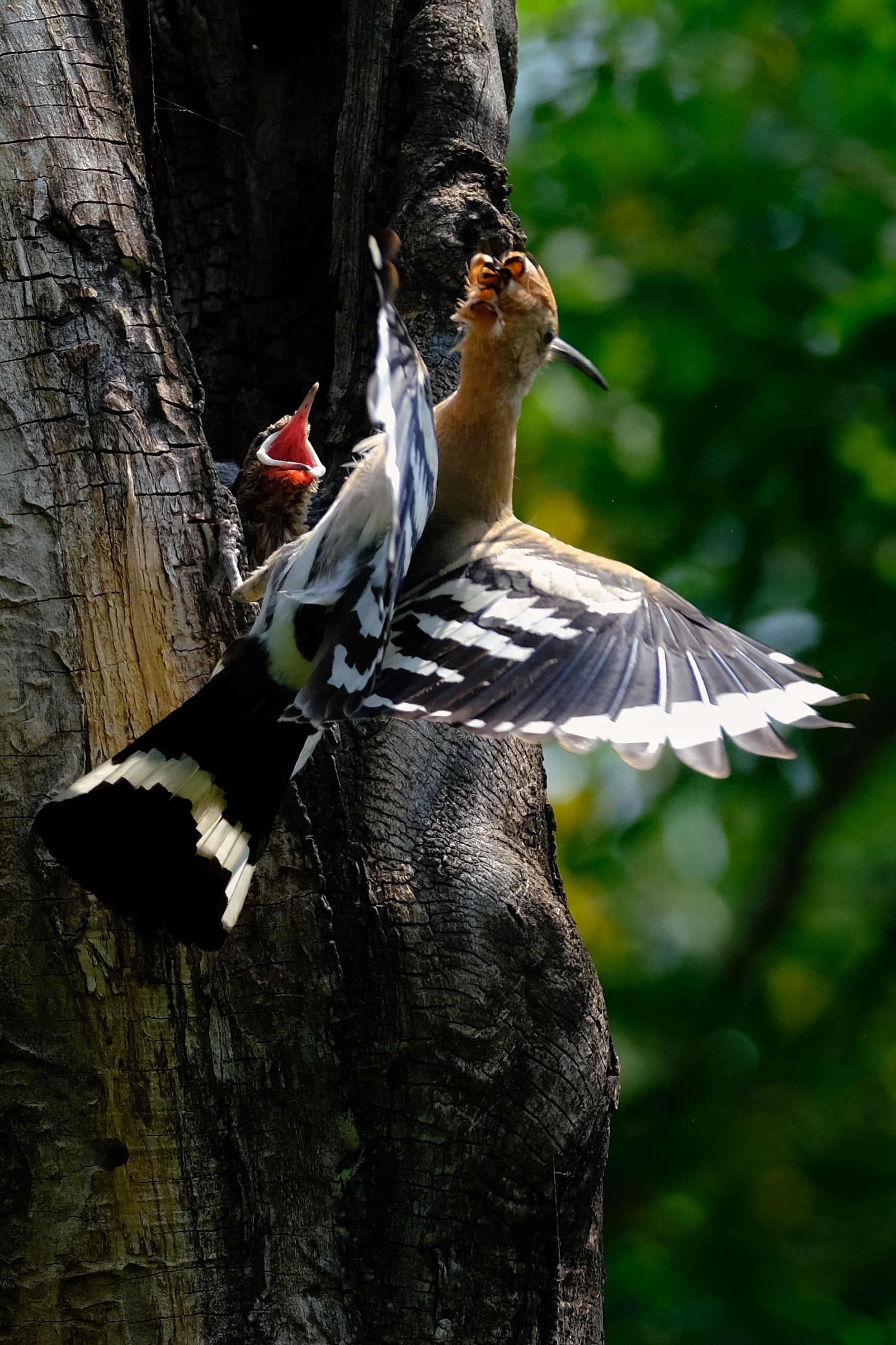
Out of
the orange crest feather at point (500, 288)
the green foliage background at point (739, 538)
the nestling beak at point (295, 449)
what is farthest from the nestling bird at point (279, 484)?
the green foliage background at point (739, 538)

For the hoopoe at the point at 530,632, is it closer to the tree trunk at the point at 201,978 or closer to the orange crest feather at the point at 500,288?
the orange crest feather at the point at 500,288

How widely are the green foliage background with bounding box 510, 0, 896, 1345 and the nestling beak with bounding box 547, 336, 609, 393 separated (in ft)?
7.59

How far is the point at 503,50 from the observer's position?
3527 mm

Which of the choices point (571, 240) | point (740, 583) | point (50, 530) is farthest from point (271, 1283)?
point (571, 240)

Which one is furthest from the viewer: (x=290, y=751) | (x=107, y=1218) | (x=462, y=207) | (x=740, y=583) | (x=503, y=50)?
(x=740, y=583)

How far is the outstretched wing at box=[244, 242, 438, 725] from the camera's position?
1966 mm

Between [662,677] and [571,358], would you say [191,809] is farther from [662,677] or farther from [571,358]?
[571,358]

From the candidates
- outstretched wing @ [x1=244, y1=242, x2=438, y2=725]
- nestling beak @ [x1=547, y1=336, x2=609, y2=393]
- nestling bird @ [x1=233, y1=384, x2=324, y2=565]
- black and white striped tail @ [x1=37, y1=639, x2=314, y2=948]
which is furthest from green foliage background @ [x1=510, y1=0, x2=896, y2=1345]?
black and white striped tail @ [x1=37, y1=639, x2=314, y2=948]

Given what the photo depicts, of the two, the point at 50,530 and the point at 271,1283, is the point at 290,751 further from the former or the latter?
the point at 271,1283

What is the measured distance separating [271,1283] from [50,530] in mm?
1246

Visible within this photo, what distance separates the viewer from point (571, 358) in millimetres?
3143

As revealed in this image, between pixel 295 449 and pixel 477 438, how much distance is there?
0.41 m

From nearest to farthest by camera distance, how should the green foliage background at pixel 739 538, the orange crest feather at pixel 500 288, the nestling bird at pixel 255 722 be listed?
the nestling bird at pixel 255 722, the orange crest feather at pixel 500 288, the green foliage background at pixel 739 538

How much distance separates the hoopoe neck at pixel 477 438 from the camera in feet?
9.30
